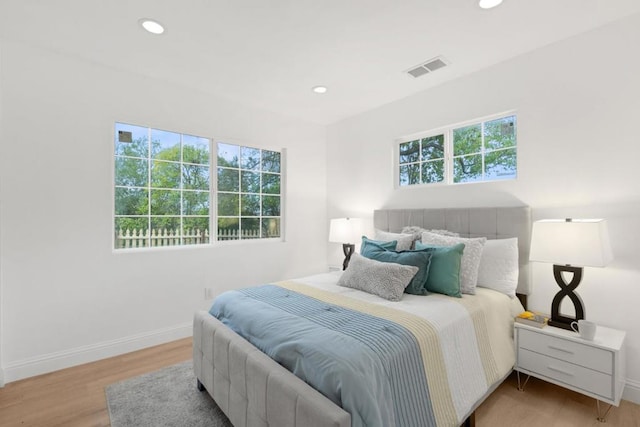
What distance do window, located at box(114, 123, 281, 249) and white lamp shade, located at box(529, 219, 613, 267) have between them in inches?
114

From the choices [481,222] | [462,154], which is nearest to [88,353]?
[481,222]

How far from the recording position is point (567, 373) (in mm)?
1960

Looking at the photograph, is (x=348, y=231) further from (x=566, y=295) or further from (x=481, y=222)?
(x=566, y=295)

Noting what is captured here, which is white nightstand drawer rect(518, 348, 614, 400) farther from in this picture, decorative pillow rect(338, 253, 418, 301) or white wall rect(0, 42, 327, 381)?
white wall rect(0, 42, 327, 381)

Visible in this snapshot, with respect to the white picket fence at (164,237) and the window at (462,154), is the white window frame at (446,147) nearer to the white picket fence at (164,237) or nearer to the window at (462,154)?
the window at (462,154)

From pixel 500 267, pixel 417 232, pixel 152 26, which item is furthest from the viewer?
pixel 417 232

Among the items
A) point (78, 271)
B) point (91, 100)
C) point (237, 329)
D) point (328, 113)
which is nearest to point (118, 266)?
point (78, 271)

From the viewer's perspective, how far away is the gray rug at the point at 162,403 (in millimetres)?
1860

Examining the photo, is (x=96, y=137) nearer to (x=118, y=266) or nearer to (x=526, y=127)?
(x=118, y=266)

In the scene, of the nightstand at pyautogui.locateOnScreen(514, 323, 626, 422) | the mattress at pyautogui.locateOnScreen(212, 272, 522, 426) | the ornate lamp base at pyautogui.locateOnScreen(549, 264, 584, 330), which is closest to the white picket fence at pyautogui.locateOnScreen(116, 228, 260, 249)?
the mattress at pyautogui.locateOnScreen(212, 272, 522, 426)

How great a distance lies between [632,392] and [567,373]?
567 mm

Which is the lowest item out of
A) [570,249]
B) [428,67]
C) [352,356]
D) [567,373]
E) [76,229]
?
[567,373]

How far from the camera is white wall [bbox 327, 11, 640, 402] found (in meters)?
2.10

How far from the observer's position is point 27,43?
2.39m
